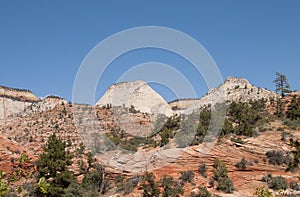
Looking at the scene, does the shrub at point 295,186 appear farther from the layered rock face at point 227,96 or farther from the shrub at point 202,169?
the layered rock face at point 227,96

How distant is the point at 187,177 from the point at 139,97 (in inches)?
1906

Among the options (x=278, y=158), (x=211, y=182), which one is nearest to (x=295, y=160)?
(x=278, y=158)

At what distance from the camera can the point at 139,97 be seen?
2783 inches

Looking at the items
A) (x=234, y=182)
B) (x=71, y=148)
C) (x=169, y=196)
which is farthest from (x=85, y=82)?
(x=71, y=148)

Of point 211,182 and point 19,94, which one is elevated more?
point 19,94

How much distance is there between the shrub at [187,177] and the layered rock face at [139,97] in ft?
135

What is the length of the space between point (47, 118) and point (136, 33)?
86.5 ft

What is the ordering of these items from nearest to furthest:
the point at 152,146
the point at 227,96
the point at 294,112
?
the point at 152,146
the point at 294,112
the point at 227,96

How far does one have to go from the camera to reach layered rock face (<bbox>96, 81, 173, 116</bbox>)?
67.0 meters

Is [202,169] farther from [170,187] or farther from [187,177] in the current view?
[170,187]

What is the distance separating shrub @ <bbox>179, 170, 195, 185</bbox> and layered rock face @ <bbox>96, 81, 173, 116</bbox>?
135 feet

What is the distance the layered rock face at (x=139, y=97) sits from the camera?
6700 centimetres

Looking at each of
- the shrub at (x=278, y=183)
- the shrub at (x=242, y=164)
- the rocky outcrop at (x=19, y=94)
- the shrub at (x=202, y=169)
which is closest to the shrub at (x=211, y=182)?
the shrub at (x=202, y=169)

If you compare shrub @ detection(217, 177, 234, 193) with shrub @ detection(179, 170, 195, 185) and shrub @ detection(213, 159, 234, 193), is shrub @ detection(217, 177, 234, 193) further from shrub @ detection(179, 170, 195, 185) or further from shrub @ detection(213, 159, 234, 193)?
shrub @ detection(179, 170, 195, 185)
